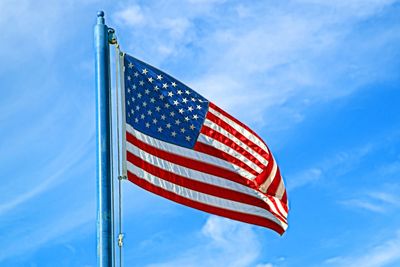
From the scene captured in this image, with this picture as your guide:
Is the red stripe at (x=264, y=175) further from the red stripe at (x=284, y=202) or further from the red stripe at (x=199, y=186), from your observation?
the red stripe at (x=284, y=202)

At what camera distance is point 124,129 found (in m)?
15.8

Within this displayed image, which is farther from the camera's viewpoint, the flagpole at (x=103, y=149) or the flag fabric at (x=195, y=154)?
the flag fabric at (x=195, y=154)

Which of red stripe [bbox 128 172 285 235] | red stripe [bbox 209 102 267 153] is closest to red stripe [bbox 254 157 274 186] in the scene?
red stripe [bbox 209 102 267 153]

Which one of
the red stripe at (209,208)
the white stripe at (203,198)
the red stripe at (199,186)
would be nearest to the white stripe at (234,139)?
the red stripe at (199,186)

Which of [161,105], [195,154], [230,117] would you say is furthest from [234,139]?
[161,105]

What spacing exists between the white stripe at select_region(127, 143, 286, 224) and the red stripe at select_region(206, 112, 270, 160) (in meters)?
1.07

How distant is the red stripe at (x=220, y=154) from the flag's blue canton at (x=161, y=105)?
7.6 inches

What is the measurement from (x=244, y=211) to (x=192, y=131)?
2127 mm

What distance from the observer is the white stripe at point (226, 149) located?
57.8ft

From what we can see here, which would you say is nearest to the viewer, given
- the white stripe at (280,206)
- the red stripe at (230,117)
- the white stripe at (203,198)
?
the white stripe at (203,198)

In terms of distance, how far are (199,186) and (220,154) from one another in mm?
1259

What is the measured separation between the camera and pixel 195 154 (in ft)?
56.5

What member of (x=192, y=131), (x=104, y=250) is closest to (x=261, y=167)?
(x=192, y=131)

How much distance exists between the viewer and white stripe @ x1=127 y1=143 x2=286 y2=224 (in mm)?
16078
